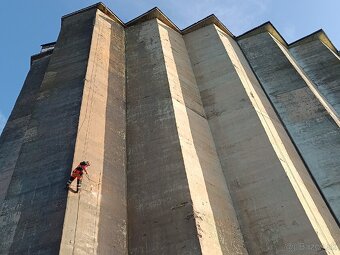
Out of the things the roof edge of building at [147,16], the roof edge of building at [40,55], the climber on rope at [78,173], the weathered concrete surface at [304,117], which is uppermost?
the roof edge of building at [147,16]

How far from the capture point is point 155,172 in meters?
9.52

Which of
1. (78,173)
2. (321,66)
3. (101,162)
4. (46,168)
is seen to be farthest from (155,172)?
(321,66)

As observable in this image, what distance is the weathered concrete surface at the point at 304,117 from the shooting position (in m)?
10.5

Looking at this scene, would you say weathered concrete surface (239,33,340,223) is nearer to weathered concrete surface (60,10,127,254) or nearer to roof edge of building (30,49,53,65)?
weathered concrete surface (60,10,127,254)

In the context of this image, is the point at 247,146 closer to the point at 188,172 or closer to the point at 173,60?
the point at 188,172

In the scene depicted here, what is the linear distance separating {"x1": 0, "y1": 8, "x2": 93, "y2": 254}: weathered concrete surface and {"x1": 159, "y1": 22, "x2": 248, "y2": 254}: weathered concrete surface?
2.79 metres

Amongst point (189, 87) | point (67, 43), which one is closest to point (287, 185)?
point (189, 87)

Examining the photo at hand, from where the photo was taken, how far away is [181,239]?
7.79 metres

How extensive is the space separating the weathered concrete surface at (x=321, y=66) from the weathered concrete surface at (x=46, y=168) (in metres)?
8.96

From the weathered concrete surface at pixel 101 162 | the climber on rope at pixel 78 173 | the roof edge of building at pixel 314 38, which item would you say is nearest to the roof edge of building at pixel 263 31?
the roof edge of building at pixel 314 38

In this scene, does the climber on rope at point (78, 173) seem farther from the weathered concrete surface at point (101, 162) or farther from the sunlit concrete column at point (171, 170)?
the sunlit concrete column at point (171, 170)

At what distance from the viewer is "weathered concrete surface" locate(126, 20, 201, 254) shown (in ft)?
26.1

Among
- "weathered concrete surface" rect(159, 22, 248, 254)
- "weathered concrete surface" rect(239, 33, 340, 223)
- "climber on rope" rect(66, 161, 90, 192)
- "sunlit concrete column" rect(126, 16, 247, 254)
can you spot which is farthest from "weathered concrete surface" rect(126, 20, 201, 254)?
"weathered concrete surface" rect(239, 33, 340, 223)

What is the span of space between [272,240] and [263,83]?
755 cm
